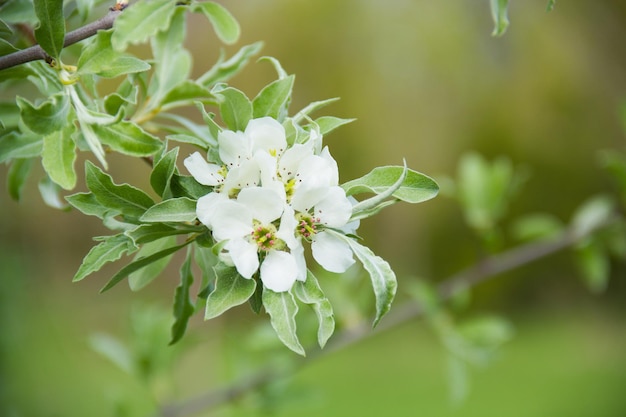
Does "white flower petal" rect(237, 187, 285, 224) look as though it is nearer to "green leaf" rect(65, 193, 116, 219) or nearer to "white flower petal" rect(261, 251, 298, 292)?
"white flower petal" rect(261, 251, 298, 292)

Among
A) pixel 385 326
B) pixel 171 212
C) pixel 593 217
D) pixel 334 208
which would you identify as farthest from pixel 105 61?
pixel 593 217

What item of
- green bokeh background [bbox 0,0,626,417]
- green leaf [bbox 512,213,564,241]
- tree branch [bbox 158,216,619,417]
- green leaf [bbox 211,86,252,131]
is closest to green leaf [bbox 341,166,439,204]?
green leaf [bbox 211,86,252,131]

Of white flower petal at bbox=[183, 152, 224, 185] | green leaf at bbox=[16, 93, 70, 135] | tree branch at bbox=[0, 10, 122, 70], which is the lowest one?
→ white flower petal at bbox=[183, 152, 224, 185]

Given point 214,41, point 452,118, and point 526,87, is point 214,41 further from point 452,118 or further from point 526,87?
point 526,87

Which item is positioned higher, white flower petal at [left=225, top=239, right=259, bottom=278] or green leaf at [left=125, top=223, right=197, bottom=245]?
white flower petal at [left=225, top=239, right=259, bottom=278]

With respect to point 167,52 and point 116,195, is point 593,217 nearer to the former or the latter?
point 167,52

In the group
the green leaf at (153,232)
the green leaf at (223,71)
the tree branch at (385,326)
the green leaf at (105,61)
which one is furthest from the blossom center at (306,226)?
the tree branch at (385,326)

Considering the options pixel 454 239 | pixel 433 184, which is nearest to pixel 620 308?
pixel 454 239
